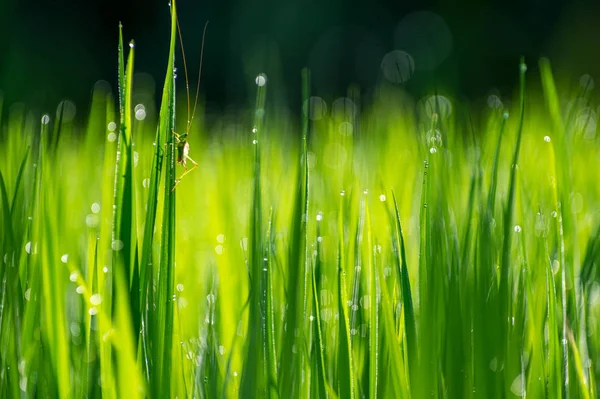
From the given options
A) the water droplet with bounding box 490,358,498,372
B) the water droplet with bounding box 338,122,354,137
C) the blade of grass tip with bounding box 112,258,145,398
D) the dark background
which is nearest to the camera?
the blade of grass tip with bounding box 112,258,145,398

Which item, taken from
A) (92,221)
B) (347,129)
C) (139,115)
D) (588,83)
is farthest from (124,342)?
(347,129)

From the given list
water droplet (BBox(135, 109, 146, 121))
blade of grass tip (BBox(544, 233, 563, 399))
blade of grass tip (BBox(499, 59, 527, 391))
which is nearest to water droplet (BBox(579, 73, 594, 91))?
blade of grass tip (BBox(499, 59, 527, 391))

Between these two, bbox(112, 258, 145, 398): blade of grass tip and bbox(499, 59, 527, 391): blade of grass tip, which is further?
bbox(499, 59, 527, 391): blade of grass tip

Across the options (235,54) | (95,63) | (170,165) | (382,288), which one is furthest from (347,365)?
(95,63)

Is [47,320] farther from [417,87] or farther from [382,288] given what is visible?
[417,87]

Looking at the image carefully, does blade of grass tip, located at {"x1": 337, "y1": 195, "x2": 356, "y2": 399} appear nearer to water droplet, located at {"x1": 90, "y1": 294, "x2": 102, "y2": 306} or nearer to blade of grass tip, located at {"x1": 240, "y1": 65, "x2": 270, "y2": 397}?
blade of grass tip, located at {"x1": 240, "y1": 65, "x2": 270, "y2": 397}

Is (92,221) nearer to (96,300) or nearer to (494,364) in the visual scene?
(96,300)
